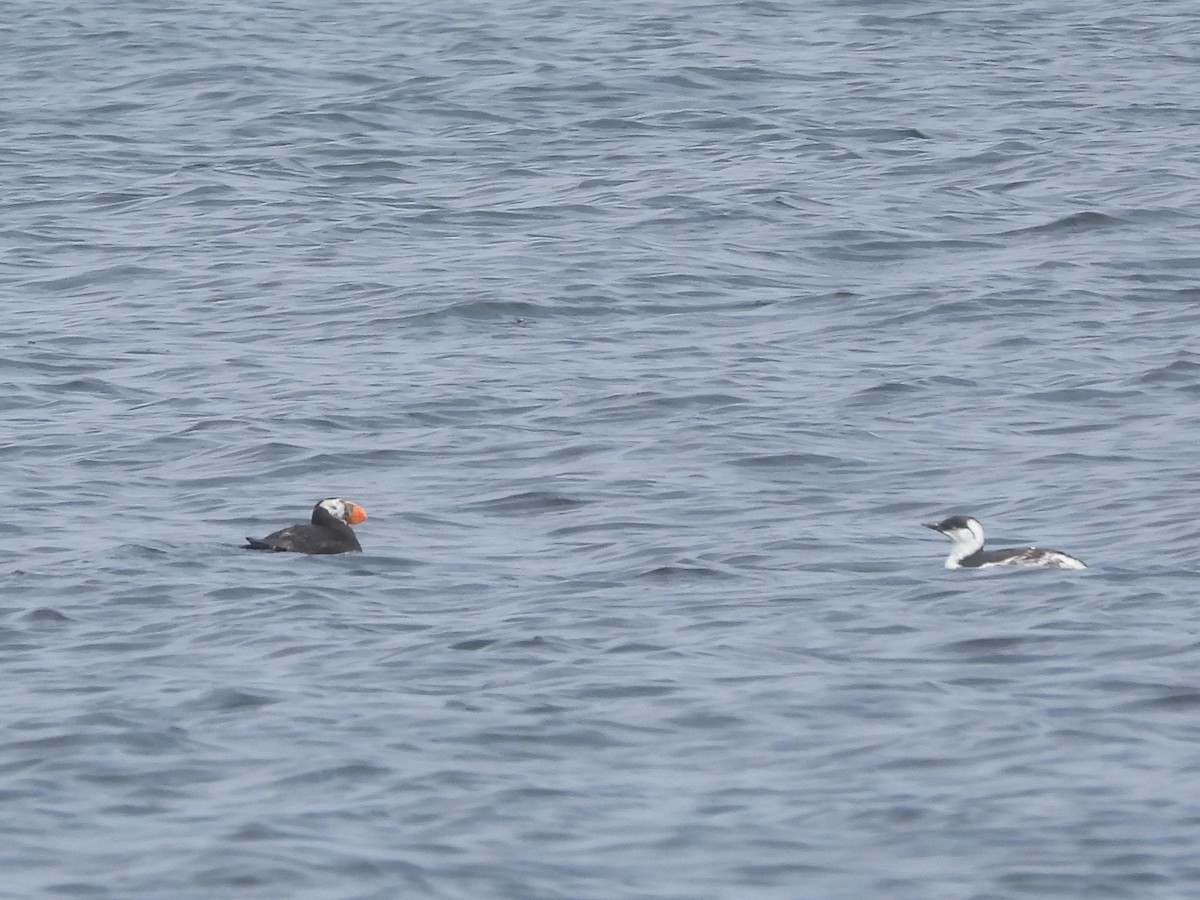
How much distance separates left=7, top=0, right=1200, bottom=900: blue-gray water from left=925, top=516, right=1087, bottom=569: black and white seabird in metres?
0.18

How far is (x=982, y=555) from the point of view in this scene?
13.8 metres

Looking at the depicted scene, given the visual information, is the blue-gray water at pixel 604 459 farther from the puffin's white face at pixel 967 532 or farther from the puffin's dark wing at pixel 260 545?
the puffin's white face at pixel 967 532

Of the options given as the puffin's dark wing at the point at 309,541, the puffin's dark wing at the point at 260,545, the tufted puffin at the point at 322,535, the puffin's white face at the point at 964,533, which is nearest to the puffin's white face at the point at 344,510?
the tufted puffin at the point at 322,535

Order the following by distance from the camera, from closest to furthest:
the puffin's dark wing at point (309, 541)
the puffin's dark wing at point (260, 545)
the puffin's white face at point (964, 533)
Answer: the puffin's white face at point (964, 533), the puffin's dark wing at point (309, 541), the puffin's dark wing at point (260, 545)

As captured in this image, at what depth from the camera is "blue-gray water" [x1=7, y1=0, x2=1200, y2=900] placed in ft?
33.4

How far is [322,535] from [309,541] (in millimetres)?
105

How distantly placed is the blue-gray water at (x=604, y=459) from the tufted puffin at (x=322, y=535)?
0.11m

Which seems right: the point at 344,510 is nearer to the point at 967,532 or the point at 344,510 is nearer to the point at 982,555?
the point at 967,532

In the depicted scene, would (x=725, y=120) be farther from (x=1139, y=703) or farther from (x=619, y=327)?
(x=1139, y=703)

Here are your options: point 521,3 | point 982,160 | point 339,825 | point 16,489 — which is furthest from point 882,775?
point 521,3

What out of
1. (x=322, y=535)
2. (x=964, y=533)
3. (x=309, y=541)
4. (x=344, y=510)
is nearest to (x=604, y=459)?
(x=344, y=510)

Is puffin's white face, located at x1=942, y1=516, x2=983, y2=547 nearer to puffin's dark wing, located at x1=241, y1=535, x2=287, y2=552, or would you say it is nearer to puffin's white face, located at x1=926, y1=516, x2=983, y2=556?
puffin's white face, located at x1=926, y1=516, x2=983, y2=556

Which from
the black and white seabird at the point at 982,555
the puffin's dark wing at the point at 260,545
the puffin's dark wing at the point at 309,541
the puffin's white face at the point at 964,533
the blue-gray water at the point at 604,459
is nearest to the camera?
the blue-gray water at the point at 604,459

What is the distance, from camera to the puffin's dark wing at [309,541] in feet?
47.5
